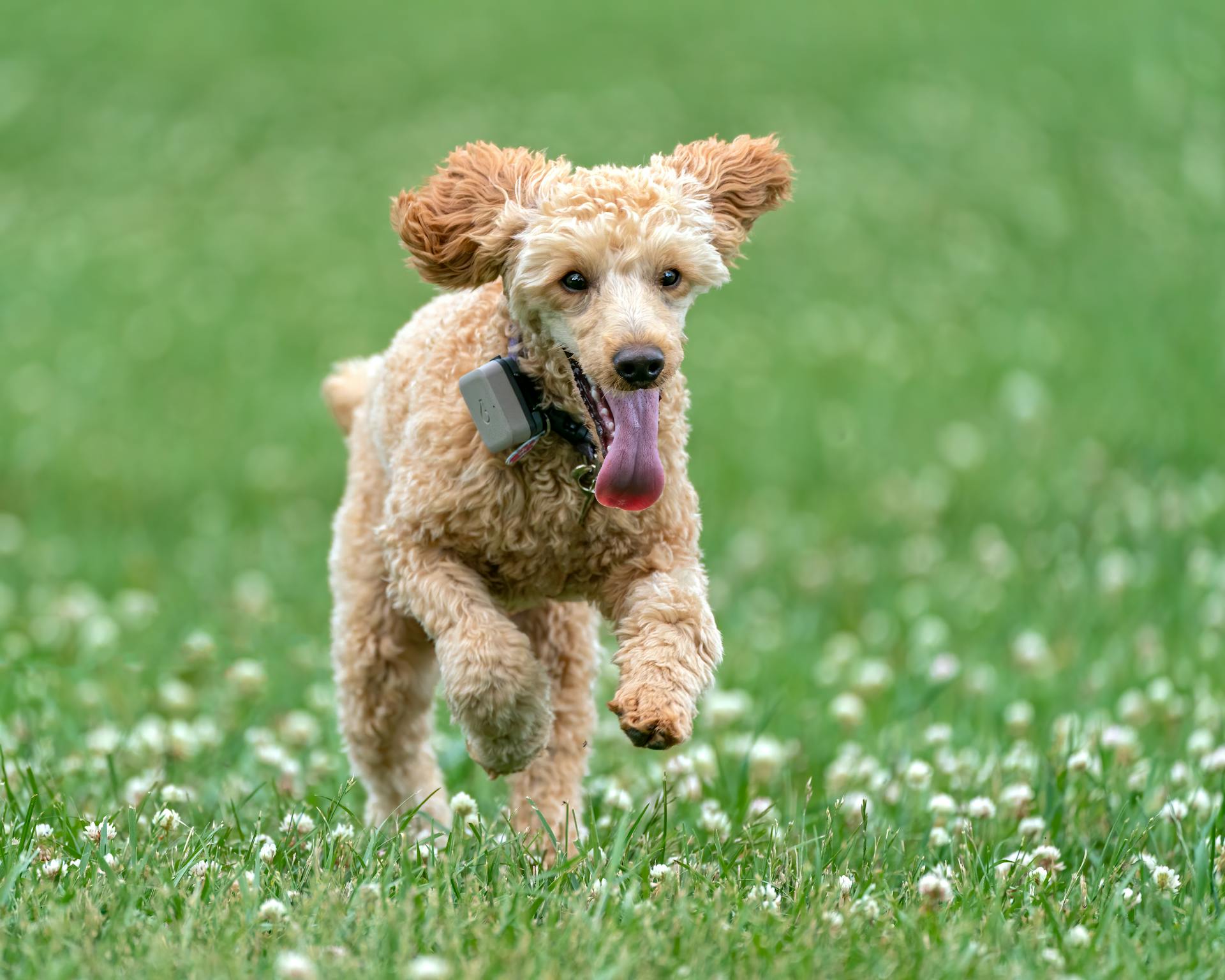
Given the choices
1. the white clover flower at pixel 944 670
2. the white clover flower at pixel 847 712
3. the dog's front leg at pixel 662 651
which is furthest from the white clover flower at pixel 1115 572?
the dog's front leg at pixel 662 651

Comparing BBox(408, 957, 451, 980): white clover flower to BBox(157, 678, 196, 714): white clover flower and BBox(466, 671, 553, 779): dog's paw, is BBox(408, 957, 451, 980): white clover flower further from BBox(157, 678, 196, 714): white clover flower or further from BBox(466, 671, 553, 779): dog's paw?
BBox(157, 678, 196, 714): white clover flower

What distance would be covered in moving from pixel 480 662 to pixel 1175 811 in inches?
76.1

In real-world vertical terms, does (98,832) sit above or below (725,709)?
below

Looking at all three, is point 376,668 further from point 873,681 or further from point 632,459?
point 873,681

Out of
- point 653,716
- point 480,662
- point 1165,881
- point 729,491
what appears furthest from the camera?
point 729,491

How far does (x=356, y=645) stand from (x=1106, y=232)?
370 inches

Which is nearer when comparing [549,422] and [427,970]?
[427,970]

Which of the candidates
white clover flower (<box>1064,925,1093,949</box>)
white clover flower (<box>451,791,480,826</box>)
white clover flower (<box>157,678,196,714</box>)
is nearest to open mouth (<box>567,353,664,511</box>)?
white clover flower (<box>451,791,480,826</box>)

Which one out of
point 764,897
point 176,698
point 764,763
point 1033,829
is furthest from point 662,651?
point 176,698

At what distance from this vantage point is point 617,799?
179 inches

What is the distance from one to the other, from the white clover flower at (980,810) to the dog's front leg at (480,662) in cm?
130

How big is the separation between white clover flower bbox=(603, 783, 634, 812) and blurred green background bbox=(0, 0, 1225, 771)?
3.05ft

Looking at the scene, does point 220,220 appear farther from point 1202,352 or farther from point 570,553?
point 570,553

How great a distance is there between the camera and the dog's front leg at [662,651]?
10.7 ft
